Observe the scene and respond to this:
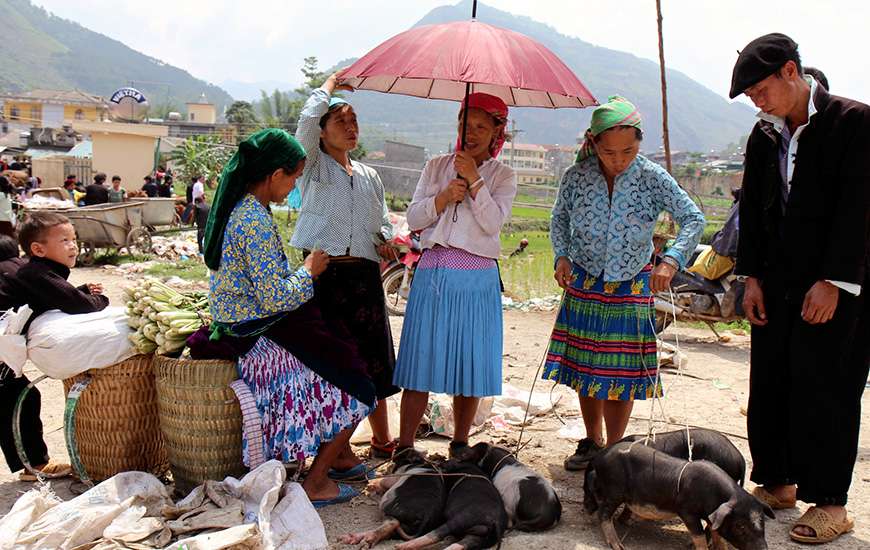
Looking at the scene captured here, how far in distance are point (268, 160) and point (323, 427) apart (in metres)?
1.25

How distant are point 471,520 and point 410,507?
0.30 m

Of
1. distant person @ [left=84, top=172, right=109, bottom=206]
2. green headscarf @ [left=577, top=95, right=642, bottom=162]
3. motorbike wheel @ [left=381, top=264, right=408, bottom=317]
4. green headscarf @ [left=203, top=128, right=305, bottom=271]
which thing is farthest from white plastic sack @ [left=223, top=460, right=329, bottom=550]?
distant person @ [left=84, top=172, right=109, bottom=206]

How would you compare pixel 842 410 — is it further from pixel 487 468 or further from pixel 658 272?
pixel 487 468

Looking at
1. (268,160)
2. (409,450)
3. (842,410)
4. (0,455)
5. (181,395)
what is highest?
(268,160)

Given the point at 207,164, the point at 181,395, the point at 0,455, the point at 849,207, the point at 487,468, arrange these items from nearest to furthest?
1. the point at 849,207
2. the point at 181,395
3. the point at 487,468
4. the point at 0,455
5. the point at 207,164

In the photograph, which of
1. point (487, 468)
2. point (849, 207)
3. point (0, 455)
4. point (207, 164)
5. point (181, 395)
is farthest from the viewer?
point (207, 164)

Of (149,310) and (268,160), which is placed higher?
(268,160)

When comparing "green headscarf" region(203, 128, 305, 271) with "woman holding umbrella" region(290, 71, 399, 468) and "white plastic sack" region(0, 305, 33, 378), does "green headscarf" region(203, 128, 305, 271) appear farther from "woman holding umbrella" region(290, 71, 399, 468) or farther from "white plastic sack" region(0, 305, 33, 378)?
"white plastic sack" region(0, 305, 33, 378)

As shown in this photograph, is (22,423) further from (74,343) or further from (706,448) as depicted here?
(706,448)

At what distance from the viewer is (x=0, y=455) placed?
4230 mm

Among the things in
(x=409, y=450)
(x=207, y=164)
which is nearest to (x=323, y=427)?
(x=409, y=450)

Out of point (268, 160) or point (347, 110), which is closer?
point (268, 160)

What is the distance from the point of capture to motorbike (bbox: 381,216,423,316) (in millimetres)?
9109

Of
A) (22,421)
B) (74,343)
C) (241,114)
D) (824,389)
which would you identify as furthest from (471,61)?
(241,114)
